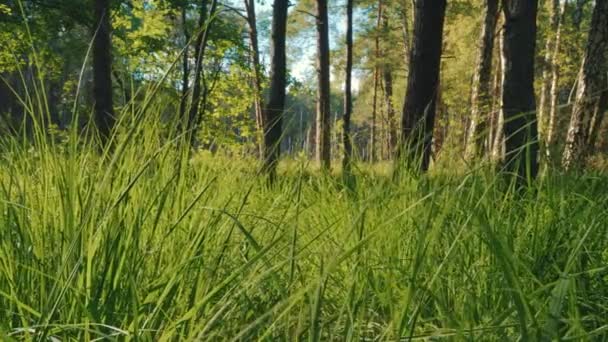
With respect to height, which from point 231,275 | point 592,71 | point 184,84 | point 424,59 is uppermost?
point 592,71

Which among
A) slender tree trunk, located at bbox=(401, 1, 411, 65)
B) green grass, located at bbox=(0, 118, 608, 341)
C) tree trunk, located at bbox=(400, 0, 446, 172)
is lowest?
green grass, located at bbox=(0, 118, 608, 341)

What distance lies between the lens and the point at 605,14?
7293 millimetres

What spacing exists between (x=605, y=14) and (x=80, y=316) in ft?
27.4

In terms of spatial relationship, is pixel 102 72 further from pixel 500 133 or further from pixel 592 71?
pixel 592 71

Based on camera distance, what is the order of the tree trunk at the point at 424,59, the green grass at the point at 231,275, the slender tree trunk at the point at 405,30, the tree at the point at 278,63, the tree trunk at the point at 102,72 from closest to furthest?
1. the green grass at the point at 231,275
2. the tree trunk at the point at 424,59
3. the tree trunk at the point at 102,72
4. the tree at the point at 278,63
5. the slender tree trunk at the point at 405,30

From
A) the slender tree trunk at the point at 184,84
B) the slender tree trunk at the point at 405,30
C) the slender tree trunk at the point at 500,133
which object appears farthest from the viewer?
the slender tree trunk at the point at 405,30

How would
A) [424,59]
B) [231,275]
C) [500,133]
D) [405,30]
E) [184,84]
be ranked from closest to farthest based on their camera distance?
[231,275] → [500,133] → [424,59] → [184,84] → [405,30]

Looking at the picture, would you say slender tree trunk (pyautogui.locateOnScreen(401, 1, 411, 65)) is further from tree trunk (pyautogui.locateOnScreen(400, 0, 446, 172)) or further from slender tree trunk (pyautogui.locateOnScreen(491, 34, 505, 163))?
tree trunk (pyautogui.locateOnScreen(400, 0, 446, 172))

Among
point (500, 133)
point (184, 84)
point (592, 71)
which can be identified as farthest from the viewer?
point (592, 71)

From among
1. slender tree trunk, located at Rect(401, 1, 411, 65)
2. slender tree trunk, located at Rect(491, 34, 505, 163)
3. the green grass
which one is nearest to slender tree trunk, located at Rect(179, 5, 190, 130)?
the green grass

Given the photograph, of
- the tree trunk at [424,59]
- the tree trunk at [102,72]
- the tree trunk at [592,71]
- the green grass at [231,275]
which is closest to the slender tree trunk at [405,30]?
the tree trunk at [592,71]

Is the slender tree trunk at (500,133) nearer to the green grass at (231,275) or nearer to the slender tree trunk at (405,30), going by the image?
the green grass at (231,275)

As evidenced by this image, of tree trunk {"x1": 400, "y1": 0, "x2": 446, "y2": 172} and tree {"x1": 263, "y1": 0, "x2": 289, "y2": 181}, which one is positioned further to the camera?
tree {"x1": 263, "y1": 0, "x2": 289, "y2": 181}

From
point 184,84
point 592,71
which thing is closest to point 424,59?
point 184,84
